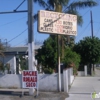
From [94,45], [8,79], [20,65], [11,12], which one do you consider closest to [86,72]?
[94,45]

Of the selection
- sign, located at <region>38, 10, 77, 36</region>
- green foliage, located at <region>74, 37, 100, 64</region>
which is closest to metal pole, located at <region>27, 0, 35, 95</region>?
sign, located at <region>38, 10, 77, 36</region>

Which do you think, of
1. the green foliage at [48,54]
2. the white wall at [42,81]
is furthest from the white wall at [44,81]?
the green foliage at [48,54]

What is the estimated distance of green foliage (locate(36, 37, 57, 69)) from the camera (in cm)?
3002

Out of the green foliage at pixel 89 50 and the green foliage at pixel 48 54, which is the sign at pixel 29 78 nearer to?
the green foliage at pixel 48 54

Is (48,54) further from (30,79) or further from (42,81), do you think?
(30,79)

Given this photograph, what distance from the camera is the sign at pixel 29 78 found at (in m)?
16.3

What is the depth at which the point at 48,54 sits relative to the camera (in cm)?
3078

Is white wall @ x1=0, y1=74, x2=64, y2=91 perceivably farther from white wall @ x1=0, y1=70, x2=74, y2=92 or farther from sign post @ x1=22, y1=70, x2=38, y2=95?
sign post @ x1=22, y1=70, x2=38, y2=95

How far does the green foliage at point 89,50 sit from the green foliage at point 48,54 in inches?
406

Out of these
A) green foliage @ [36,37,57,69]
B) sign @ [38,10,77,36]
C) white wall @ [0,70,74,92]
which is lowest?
white wall @ [0,70,74,92]

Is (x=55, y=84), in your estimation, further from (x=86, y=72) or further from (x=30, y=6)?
(x=86, y=72)

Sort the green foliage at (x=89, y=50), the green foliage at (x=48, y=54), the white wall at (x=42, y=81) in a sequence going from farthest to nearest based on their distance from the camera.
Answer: the green foliage at (x=89, y=50) → the green foliage at (x=48, y=54) → the white wall at (x=42, y=81)

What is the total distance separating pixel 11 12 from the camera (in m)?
17.4

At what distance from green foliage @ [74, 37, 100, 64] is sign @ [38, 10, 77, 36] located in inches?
881
